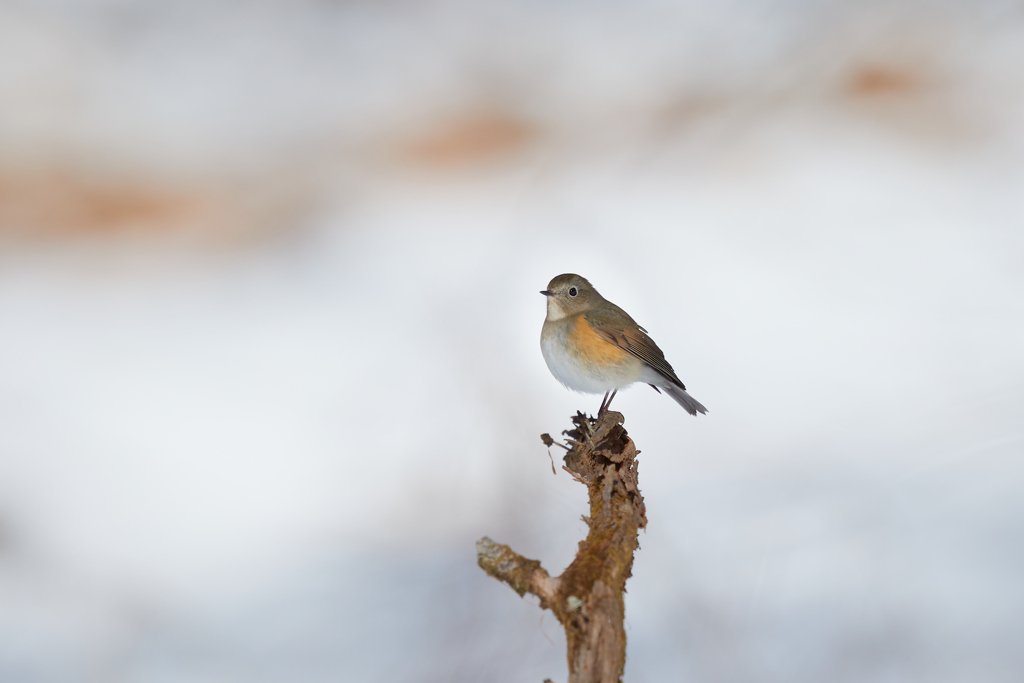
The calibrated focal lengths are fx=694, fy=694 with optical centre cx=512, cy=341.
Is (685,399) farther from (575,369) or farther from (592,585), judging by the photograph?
(592,585)

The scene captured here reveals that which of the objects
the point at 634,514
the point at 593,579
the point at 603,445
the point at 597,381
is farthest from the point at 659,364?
the point at 593,579

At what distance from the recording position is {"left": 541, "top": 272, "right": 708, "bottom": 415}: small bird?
215cm

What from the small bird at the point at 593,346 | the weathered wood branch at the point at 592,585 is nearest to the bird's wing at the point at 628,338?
the small bird at the point at 593,346

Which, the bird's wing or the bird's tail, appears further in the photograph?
the bird's tail

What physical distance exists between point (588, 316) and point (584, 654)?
125 centimetres

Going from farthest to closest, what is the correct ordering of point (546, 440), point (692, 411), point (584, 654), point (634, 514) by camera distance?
point (692, 411) → point (546, 440) → point (634, 514) → point (584, 654)

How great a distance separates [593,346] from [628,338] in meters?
0.12

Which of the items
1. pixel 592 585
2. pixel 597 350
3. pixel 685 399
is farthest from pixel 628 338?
pixel 592 585

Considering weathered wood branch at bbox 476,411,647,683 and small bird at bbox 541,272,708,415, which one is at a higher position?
small bird at bbox 541,272,708,415

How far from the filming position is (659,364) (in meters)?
2.18

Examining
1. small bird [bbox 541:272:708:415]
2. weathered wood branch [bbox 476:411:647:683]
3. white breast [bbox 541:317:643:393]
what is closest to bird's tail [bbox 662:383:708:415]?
small bird [bbox 541:272:708:415]

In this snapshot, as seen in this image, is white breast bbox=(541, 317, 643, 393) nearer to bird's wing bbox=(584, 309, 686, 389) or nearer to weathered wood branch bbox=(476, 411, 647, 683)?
bird's wing bbox=(584, 309, 686, 389)

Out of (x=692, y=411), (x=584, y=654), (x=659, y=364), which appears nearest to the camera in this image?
(x=584, y=654)

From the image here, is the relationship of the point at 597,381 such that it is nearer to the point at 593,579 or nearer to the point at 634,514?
the point at 634,514
